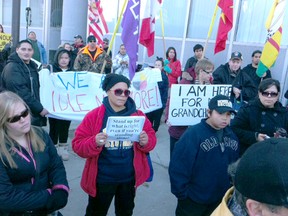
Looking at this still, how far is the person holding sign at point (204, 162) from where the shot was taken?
2760mm

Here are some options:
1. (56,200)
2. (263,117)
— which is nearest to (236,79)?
(263,117)

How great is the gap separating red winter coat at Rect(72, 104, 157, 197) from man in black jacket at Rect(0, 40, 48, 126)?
1.72 metres

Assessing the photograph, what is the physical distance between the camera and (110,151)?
2.92 meters

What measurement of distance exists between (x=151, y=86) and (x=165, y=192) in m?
2.38

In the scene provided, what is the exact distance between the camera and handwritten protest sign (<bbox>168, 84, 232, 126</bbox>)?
4164 mm

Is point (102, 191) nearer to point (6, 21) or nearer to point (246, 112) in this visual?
Result: point (246, 112)

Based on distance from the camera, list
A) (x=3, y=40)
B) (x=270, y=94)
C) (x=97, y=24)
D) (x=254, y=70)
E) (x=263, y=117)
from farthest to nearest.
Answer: (x=3, y=40) < (x=97, y=24) < (x=254, y=70) < (x=263, y=117) < (x=270, y=94)

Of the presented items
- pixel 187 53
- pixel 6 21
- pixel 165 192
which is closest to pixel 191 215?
pixel 165 192

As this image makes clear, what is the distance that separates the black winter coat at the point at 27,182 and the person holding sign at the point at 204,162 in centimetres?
100

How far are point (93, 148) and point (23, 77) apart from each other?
206 cm

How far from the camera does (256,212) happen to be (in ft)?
3.60

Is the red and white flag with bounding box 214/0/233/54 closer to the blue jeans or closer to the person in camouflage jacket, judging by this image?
the person in camouflage jacket

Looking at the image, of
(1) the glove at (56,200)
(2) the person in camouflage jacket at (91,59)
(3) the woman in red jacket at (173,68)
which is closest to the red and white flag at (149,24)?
(2) the person in camouflage jacket at (91,59)

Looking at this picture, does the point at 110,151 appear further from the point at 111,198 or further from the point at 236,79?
the point at 236,79
